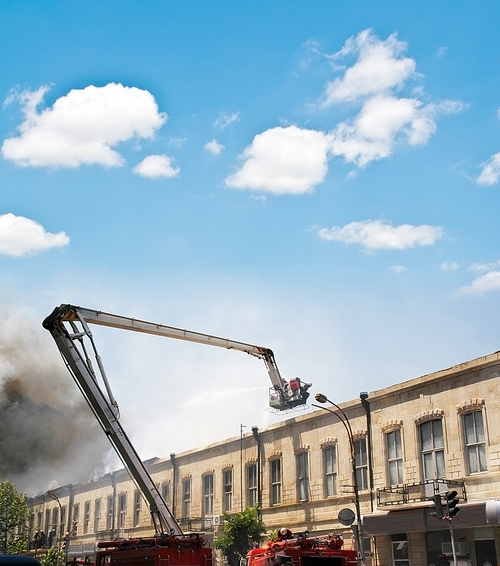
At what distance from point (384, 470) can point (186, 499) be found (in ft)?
61.2

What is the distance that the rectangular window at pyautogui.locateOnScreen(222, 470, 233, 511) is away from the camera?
42.7 metres

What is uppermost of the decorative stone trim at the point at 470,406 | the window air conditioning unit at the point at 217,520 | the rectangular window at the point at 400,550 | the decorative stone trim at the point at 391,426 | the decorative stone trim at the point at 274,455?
the decorative stone trim at the point at 470,406

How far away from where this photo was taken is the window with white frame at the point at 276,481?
39.1m

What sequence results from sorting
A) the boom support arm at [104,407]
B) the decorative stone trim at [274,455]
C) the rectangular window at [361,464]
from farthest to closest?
the decorative stone trim at [274,455] → the rectangular window at [361,464] → the boom support arm at [104,407]

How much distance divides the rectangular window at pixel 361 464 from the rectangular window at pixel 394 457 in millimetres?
1457

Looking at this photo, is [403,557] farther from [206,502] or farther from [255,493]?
[206,502]

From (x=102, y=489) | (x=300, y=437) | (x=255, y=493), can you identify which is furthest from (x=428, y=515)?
(x=102, y=489)

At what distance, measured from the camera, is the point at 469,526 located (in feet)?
88.1

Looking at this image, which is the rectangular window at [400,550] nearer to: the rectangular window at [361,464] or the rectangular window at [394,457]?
the rectangular window at [394,457]

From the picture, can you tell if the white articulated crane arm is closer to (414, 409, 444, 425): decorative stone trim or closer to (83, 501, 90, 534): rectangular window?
(414, 409, 444, 425): decorative stone trim

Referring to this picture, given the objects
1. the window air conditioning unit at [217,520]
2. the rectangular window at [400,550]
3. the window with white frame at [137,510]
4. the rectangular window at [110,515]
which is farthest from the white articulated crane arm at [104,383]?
the rectangular window at [110,515]

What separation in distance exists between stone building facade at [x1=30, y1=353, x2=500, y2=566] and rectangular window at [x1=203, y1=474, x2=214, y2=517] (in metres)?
0.06

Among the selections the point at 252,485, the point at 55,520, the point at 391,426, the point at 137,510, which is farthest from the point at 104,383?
the point at 55,520

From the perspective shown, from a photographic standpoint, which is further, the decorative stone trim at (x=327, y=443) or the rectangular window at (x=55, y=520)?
the rectangular window at (x=55, y=520)
